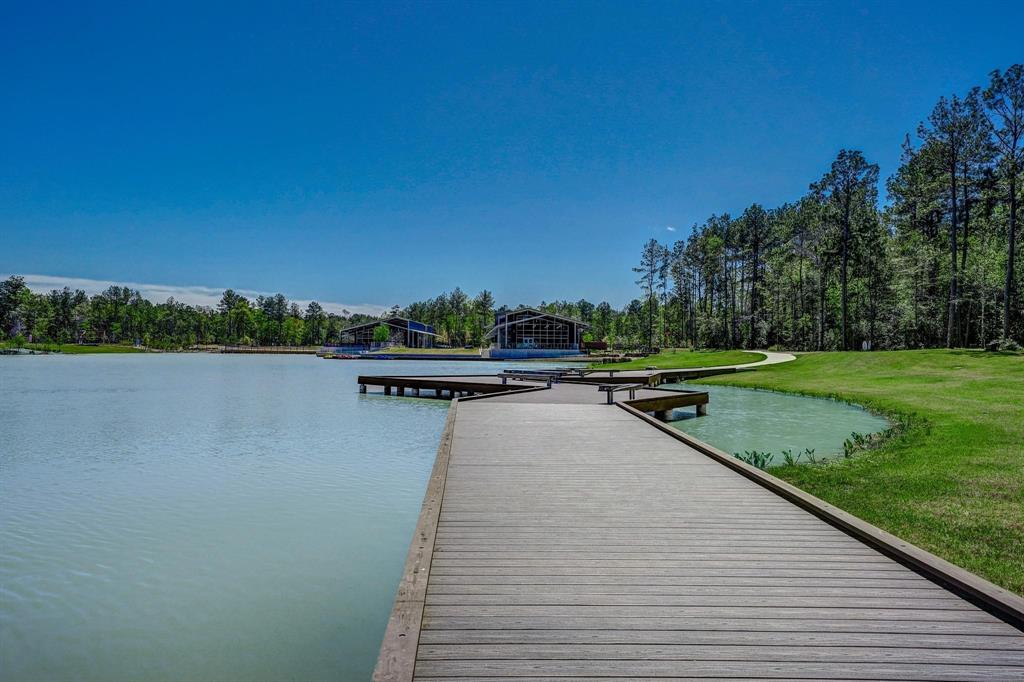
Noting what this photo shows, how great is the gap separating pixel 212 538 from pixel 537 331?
70.7 metres

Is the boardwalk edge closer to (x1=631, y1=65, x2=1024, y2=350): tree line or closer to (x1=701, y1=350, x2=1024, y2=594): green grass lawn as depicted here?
(x1=701, y1=350, x2=1024, y2=594): green grass lawn

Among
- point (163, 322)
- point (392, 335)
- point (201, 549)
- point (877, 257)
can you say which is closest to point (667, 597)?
point (201, 549)

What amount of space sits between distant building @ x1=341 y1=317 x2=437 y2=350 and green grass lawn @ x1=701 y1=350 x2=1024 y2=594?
81.4 m

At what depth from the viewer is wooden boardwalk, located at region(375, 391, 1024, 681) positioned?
2928mm

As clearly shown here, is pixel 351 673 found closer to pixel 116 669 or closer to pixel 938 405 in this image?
pixel 116 669

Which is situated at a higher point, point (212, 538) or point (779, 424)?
point (779, 424)

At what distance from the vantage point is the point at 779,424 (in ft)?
52.7

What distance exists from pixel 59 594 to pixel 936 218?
5400 cm

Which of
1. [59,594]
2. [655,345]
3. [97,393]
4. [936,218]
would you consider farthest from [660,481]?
Result: [655,345]

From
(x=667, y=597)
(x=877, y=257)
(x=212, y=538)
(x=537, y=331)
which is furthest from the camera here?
(x=537, y=331)

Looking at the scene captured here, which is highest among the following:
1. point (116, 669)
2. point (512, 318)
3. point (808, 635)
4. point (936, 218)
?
point (936, 218)

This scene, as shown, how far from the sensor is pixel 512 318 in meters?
77.8

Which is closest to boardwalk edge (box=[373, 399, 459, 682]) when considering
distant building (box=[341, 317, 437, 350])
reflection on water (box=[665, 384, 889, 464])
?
reflection on water (box=[665, 384, 889, 464])

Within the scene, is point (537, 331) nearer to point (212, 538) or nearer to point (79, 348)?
point (212, 538)
